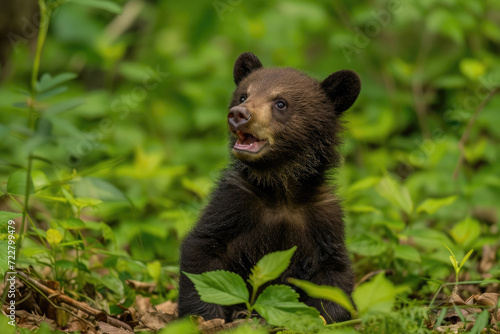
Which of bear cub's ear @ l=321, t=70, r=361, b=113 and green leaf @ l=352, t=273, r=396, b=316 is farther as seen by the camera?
bear cub's ear @ l=321, t=70, r=361, b=113

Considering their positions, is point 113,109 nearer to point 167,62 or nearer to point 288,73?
point 167,62

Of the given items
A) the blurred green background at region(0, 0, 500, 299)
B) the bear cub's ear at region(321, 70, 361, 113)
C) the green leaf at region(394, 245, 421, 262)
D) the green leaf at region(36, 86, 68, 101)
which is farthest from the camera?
the blurred green background at region(0, 0, 500, 299)

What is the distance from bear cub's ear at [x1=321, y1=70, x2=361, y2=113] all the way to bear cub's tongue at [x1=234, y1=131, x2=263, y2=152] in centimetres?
78

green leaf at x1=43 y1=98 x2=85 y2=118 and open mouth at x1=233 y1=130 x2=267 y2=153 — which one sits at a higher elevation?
green leaf at x1=43 y1=98 x2=85 y2=118

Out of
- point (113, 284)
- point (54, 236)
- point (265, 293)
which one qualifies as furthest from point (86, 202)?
point (265, 293)

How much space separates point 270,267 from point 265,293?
179 mm

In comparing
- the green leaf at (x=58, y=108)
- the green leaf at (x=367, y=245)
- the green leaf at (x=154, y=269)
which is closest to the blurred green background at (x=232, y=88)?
the green leaf at (x=367, y=245)

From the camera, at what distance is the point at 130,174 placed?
24.7 ft

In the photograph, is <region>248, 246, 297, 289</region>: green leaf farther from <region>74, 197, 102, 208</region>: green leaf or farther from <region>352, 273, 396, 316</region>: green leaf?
<region>74, 197, 102, 208</region>: green leaf

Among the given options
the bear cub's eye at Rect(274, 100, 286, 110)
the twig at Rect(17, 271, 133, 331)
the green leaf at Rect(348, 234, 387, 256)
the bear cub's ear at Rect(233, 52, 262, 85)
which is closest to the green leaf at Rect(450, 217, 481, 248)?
the green leaf at Rect(348, 234, 387, 256)

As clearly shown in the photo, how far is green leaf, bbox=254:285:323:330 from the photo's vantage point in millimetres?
3055

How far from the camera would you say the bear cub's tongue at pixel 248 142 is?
4.29 m

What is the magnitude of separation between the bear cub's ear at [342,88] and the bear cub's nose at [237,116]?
2.91 ft

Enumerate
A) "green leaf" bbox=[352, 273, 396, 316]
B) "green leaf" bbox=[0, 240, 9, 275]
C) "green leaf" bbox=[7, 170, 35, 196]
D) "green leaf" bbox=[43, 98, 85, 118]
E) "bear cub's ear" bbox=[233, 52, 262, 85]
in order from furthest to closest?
"bear cub's ear" bbox=[233, 52, 262, 85]
"green leaf" bbox=[7, 170, 35, 196]
"green leaf" bbox=[43, 98, 85, 118]
"green leaf" bbox=[0, 240, 9, 275]
"green leaf" bbox=[352, 273, 396, 316]
